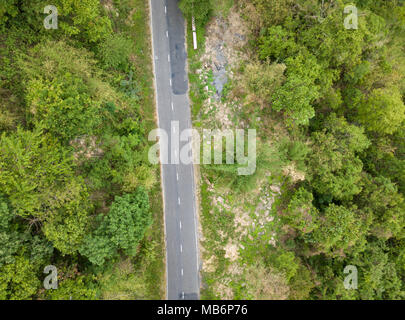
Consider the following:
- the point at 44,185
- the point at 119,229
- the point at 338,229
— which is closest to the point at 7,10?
the point at 44,185

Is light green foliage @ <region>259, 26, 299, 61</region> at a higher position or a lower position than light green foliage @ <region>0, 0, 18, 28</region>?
lower

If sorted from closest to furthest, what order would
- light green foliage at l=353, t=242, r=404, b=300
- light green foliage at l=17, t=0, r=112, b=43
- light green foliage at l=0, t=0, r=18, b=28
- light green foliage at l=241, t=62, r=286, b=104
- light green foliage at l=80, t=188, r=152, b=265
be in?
light green foliage at l=0, t=0, r=18, b=28 < light green foliage at l=17, t=0, r=112, b=43 < light green foliage at l=80, t=188, r=152, b=265 < light green foliage at l=241, t=62, r=286, b=104 < light green foliage at l=353, t=242, r=404, b=300

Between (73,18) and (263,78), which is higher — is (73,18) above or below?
above

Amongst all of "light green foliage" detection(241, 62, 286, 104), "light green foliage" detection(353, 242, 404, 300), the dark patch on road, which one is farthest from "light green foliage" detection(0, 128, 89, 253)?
"light green foliage" detection(353, 242, 404, 300)

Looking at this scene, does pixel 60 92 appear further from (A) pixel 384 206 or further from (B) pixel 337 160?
(A) pixel 384 206

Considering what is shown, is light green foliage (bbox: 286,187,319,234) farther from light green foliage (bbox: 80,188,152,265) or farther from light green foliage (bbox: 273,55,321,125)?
light green foliage (bbox: 80,188,152,265)

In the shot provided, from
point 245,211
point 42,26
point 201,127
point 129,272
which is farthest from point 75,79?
point 245,211
